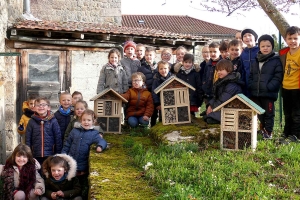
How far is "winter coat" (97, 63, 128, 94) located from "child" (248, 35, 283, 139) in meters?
2.22

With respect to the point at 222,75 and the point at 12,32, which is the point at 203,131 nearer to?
the point at 222,75

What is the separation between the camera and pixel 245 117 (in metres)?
4.66

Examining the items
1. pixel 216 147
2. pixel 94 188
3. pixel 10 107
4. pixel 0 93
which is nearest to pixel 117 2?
pixel 10 107

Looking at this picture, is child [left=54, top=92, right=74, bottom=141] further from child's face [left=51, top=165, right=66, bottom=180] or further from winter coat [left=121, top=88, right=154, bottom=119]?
child's face [left=51, top=165, right=66, bottom=180]

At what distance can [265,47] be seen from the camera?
17.3 feet

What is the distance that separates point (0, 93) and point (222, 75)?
4450 millimetres

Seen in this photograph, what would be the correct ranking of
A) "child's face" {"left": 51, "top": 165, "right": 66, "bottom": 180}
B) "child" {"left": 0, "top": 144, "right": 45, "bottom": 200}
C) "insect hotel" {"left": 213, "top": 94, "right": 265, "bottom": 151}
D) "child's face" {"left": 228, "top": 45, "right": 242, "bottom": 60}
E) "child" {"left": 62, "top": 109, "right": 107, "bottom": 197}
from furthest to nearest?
"child's face" {"left": 228, "top": 45, "right": 242, "bottom": 60} < "child" {"left": 62, "top": 109, "right": 107, "bottom": 197} < "child" {"left": 0, "top": 144, "right": 45, "bottom": 200} < "insect hotel" {"left": 213, "top": 94, "right": 265, "bottom": 151} < "child's face" {"left": 51, "top": 165, "right": 66, "bottom": 180}

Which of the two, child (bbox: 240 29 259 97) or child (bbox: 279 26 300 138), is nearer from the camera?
child (bbox: 279 26 300 138)

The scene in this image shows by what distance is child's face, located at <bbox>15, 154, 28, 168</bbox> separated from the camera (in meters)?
4.80

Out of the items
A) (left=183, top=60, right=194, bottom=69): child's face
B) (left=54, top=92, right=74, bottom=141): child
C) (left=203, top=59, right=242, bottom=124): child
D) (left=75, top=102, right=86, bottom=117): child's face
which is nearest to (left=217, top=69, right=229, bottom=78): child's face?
(left=203, top=59, right=242, bottom=124): child

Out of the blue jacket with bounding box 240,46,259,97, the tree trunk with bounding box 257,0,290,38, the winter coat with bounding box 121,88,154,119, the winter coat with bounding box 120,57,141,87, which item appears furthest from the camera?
the tree trunk with bounding box 257,0,290,38

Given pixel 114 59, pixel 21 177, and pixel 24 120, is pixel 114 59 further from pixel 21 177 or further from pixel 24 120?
pixel 21 177

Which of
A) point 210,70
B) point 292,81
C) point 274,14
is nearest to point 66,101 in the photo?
point 210,70

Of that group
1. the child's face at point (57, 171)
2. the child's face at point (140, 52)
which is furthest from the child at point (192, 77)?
the child's face at point (57, 171)
